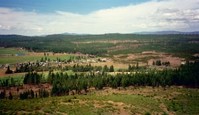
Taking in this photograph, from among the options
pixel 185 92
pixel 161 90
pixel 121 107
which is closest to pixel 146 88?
pixel 161 90

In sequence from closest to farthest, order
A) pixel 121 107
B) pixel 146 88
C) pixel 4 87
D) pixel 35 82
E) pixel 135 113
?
1. pixel 135 113
2. pixel 121 107
3. pixel 146 88
4. pixel 4 87
5. pixel 35 82

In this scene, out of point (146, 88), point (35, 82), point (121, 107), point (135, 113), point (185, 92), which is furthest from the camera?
point (35, 82)

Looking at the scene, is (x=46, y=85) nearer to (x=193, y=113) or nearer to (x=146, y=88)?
(x=146, y=88)

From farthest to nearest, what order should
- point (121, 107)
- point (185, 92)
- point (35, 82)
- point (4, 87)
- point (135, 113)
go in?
point (35, 82)
point (4, 87)
point (185, 92)
point (121, 107)
point (135, 113)

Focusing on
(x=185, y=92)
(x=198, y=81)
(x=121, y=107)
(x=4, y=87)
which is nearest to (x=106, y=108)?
(x=121, y=107)

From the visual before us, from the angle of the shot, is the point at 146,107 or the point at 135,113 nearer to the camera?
the point at 135,113

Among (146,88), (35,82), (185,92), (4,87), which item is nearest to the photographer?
(185,92)

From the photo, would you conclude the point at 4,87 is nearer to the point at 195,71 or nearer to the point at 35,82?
the point at 35,82

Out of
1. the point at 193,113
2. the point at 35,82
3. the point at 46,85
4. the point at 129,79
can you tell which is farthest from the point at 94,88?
the point at 193,113

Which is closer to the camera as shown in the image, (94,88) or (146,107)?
(146,107)
